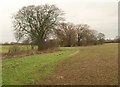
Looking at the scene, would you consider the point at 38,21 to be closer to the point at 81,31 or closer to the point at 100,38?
the point at 81,31

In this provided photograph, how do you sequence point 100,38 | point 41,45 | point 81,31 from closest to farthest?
point 41,45 < point 81,31 < point 100,38

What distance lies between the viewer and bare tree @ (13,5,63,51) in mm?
52094

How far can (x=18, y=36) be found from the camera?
5194cm

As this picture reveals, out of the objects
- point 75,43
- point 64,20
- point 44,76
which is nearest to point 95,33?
point 75,43

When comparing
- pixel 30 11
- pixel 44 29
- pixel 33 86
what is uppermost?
pixel 30 11

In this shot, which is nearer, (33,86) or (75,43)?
(33,86)

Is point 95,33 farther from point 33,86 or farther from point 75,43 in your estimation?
point 33,86

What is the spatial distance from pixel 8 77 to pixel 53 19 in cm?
3971

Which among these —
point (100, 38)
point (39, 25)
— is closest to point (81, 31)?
point (100, 38)

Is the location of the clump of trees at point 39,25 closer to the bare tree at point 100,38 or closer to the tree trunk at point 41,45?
the tree trunk at point 41,45

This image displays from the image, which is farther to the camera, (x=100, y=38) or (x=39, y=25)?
(x=100, y=38)

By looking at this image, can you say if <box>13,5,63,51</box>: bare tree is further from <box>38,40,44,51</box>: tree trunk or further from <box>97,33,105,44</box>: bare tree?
<box>97,33,105,44</box>: bare tree

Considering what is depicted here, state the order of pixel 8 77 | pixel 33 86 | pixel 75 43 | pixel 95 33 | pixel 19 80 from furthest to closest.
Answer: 1. pixel 95 33
2. pixel 75 43
3. pixel 8 77
4. pixel 19 80
5. pixel 33 86

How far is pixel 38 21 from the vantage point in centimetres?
5328
